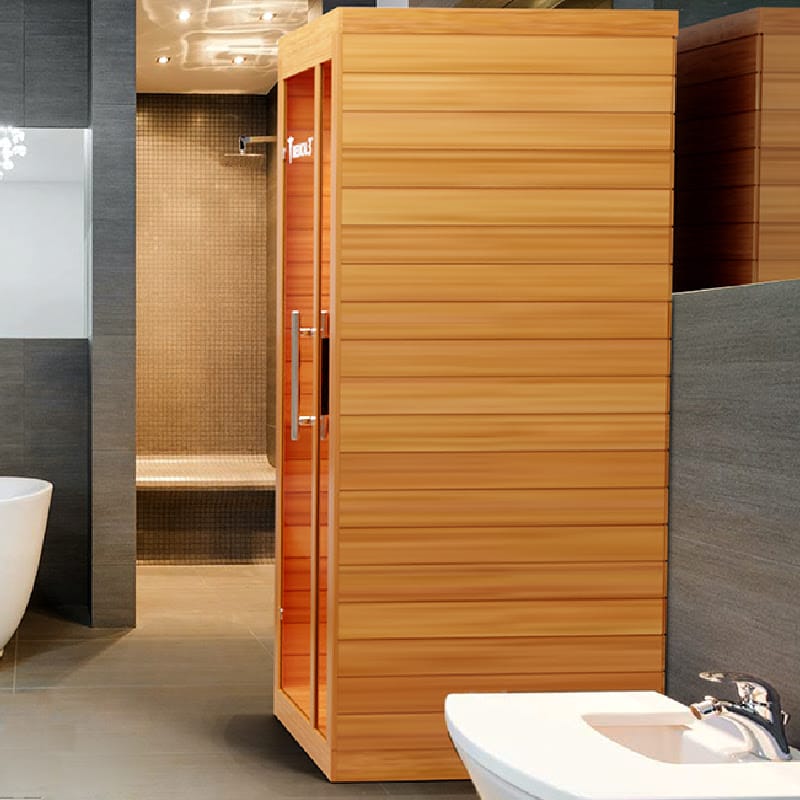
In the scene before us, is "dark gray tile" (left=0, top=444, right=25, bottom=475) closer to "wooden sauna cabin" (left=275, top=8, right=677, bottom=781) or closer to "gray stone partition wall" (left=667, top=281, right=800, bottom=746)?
"wooden sauna cabin" (left=275, top=8, right=677, bottom=781)

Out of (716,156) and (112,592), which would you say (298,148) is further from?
(112,592)

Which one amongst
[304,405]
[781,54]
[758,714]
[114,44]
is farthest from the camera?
[114,44]

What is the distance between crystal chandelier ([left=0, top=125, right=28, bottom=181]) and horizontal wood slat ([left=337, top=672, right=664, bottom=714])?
3.14 meters

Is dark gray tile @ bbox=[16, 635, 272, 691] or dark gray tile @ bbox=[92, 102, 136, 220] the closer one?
dark gray tile @ bbox=[16, 635, 272, 691]

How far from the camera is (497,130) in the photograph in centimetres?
331

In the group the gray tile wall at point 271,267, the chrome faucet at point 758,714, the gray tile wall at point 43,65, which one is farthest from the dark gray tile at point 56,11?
the chrome faucet at point 758,714

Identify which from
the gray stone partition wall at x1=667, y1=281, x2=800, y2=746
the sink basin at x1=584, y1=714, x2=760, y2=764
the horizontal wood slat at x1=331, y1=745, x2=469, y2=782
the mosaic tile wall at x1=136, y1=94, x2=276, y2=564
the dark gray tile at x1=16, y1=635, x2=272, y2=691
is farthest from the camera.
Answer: the mosaic tile wall at x1=136, y1=94, x2=276, y2=564

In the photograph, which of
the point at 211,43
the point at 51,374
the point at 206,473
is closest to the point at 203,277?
the point at 206,473

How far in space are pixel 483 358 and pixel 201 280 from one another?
180 inches

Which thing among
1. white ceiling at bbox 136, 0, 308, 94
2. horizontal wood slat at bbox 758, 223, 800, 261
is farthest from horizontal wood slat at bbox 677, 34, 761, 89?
white ceiling at bbox 136, 0, 308, 94

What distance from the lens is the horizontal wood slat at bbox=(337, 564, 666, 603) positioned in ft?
11.0

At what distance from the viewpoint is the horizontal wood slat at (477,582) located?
335cm

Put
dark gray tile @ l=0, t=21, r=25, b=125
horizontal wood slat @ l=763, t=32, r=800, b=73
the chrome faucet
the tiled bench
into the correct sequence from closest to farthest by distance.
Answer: the chrome faucet → horizontal wood slat @ l=763, t=32, r=800, b=73 → dark gray tile @ l=0, t=21, r=25, b=125 → the tiled bench

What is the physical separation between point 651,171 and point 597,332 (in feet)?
1.41
